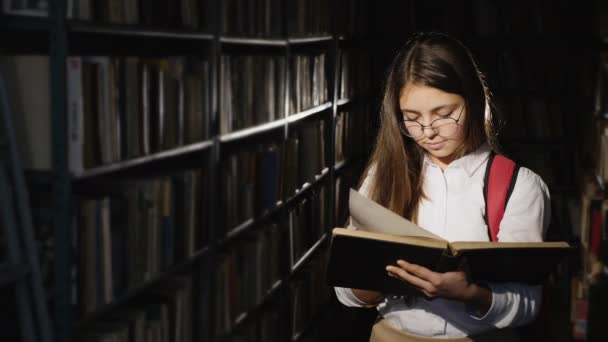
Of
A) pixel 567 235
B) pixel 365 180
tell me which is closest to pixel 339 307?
pixel 567 235

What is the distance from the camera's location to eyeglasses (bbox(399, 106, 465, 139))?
1.74 metres

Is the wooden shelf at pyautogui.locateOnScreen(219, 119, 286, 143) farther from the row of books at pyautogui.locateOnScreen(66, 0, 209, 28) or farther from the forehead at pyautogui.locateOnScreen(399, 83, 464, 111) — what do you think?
the forehead at pyautogui.locateOnScreen(399, 83, 464, 111)

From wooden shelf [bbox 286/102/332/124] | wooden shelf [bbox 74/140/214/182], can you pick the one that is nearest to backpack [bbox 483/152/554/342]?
wooden shelf [bbox 74/140/214/182]

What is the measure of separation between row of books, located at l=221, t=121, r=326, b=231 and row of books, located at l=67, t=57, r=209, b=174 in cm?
31

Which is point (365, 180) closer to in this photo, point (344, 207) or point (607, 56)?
point (344, 207)

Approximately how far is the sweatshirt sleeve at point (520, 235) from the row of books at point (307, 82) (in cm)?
170

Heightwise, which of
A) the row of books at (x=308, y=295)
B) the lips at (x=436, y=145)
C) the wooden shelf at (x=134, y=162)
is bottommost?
the row of books at (x=308, y=295)

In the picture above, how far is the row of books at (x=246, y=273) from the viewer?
263 centimetres

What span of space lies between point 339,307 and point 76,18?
304cm

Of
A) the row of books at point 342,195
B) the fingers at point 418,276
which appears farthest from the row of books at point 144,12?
the row of books at point 342,195

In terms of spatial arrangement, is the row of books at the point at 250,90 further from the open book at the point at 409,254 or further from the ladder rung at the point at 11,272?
the ladder rung at the point at 11,272

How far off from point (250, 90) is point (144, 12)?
2.66 feet

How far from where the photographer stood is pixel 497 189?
171 centimetres

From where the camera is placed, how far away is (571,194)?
5.26m
